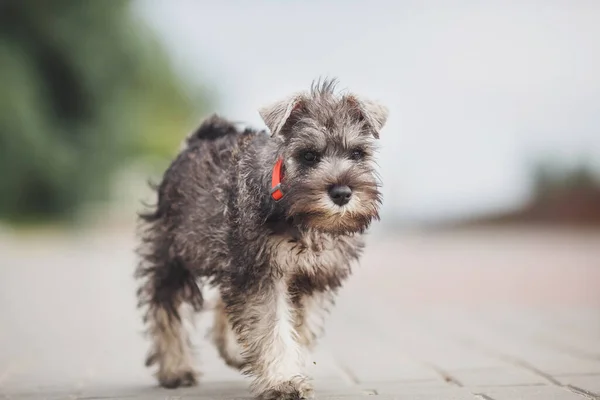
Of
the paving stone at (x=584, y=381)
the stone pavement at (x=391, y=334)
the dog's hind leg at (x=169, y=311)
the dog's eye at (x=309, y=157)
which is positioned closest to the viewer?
the dog's eye at (x=309, y=157)

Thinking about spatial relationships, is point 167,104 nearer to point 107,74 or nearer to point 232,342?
point 107,74

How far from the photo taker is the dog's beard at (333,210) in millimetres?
4934

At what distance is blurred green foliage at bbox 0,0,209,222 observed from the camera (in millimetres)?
35125

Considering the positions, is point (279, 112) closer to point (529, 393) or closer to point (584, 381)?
point (529, 393)

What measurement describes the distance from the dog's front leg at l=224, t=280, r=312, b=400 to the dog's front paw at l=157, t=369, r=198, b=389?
3.61 feet

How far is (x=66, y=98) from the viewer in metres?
37.1

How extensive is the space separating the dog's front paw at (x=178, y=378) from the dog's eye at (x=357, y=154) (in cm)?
214

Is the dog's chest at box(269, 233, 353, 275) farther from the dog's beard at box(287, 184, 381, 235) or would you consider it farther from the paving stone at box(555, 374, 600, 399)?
the paving stone at box(555, 374, 600, 399)

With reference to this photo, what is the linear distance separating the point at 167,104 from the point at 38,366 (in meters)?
39.7

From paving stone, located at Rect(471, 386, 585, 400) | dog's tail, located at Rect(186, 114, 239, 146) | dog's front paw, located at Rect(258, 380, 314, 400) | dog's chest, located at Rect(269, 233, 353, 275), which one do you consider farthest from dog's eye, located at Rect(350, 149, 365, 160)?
dog's tail, located at Rect(186, 114, 239, 146)

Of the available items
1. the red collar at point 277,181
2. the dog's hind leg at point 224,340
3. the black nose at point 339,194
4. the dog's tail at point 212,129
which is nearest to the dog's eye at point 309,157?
the red collar at point 277,181

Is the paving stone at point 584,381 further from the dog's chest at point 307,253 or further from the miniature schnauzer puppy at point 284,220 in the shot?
the dog's chest at point 307,253

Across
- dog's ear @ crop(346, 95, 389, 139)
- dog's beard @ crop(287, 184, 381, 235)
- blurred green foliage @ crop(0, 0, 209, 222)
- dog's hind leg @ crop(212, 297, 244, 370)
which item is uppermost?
blurred green foliage @ crop(0, 0, 209, 222)

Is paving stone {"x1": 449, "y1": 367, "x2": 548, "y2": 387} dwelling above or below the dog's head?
below
